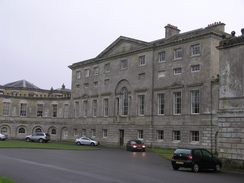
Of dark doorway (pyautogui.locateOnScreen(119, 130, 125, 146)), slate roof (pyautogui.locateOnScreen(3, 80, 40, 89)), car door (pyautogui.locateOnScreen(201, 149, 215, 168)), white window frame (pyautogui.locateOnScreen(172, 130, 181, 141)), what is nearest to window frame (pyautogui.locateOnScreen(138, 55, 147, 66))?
dark doorway (pyautogui.locateOnScreen(119, 130, 125, 146))

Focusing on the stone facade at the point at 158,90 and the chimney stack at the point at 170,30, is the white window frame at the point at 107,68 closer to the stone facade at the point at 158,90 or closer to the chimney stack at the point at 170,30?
the stone facade at the point at 158,90

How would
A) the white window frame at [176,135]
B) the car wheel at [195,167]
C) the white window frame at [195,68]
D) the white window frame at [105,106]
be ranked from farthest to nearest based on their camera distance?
the white window frame at [105,106]
the white window frame at [176,135]
the white window frame at [195,68]
the car wheel at [195,167]

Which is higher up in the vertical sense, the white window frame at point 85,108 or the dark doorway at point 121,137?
the white window frame at point 85,108

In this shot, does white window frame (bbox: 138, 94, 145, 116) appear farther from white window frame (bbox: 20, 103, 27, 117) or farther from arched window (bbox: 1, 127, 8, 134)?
arched window (bbox: 1, 127, 8, 134)

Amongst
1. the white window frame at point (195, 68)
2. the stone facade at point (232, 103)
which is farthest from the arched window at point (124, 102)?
the stone facade at point (232, 103)

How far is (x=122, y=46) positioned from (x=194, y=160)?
3270 centimetres

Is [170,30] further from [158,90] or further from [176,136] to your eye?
[176,136]

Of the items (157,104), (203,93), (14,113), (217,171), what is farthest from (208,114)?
(14,113)

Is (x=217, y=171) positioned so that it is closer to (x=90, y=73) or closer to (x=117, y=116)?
(x=117, y=116)

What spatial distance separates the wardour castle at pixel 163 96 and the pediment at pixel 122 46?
0.14 metres

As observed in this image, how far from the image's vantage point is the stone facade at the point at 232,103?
2226cm

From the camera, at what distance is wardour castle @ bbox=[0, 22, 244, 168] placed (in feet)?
77.3

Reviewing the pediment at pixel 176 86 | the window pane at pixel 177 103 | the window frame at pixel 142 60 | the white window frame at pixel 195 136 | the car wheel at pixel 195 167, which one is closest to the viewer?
the car wheel at pixel 195 167

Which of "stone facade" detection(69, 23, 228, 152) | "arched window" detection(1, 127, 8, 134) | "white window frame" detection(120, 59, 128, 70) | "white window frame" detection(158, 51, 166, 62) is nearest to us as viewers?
"stone facade" detection(69, 23, 228, 152)
